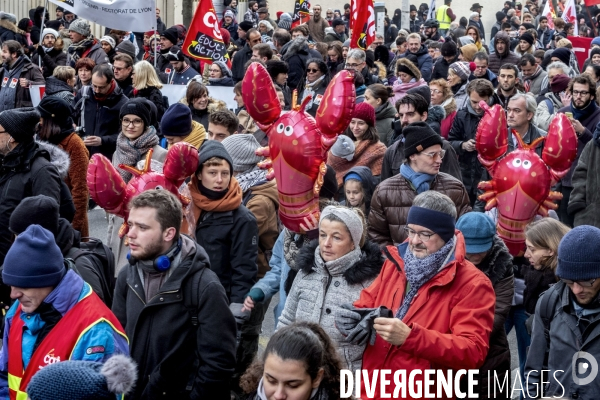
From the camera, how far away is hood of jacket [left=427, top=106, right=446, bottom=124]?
31.6 feet

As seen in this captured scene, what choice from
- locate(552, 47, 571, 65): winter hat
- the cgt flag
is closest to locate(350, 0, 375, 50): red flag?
the cgt flag

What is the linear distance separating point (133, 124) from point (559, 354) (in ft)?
13.8

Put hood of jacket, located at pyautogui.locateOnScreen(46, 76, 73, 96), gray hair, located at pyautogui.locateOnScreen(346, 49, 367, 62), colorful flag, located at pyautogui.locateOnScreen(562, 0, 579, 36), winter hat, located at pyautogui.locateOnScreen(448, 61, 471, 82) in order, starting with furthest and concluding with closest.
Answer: colorful flag, located at pyautogui.locateOnScreen(562, 0, 579, 36), gray hair, located at pyautogui.locateOnScreen(346, 49, 367, 62), winter hat, located at pyautogui.locateOnScreen(448, 61, 471, 82), hood of jacket, located at pyautogui.locateOnScreen(46, 76, 73, 96)

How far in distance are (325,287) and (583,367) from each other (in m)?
1.30

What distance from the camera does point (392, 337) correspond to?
4.05 meters

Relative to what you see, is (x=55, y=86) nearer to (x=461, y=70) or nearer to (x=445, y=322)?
(x=461, y=70)

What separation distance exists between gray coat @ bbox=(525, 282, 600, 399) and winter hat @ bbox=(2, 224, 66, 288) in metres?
2.15

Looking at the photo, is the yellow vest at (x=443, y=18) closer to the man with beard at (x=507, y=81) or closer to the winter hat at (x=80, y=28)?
the winter hat at (x=80, y=28)

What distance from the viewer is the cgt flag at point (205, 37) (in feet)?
43.4

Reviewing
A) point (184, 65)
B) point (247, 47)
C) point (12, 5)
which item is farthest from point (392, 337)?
point (12, 5)

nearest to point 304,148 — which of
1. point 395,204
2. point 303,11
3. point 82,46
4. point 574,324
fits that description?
point 395,204

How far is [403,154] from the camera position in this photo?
7.23 meters

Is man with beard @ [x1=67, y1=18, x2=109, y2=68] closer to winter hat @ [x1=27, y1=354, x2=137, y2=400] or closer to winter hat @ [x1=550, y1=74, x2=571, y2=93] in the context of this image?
winter hat @ [x1=550, y1=74, x2=571, y2=93]

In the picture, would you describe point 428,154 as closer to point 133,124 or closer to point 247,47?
point 133,124
